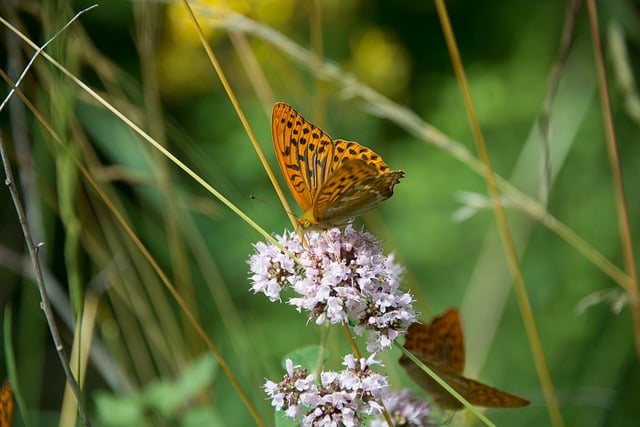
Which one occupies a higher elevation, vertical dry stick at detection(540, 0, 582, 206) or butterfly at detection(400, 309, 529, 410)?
vertical dry stick at detection(540, 0, 582, 206)

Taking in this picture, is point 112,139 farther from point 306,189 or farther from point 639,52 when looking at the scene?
point 639,52

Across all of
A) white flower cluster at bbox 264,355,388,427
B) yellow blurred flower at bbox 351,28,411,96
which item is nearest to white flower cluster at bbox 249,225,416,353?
white flower cluster at bbox 264,355,388,427

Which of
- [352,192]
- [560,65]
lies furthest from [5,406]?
[560,65]

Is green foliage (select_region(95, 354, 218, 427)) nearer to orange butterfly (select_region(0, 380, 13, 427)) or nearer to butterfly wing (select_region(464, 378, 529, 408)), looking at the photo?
orange butterfly (select_region(0, 380, 13, 427))

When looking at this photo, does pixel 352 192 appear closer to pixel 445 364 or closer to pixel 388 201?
pixel 445 364

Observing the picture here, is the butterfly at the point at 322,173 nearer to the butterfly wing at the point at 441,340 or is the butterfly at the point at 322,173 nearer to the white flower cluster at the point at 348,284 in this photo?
the white flower cluster at the point at 348,284

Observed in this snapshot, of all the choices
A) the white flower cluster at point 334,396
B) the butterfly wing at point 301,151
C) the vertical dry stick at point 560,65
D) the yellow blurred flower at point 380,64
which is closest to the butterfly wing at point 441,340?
the white flower cluster at point 334,396

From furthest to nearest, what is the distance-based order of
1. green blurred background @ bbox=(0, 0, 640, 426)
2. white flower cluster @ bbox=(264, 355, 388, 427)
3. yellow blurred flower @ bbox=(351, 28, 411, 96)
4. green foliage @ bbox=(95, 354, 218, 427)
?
yellow blurred flower @ bbox=(351, 28, 411, 96) < green blurred background @ bbox=(0, 0, 640, 426) < green foliage @ bbox=(95, 354, 218, 427) < white flower cluster @ bbox=(264, 355, 388, 427)
